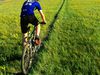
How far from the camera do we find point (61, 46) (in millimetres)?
16156

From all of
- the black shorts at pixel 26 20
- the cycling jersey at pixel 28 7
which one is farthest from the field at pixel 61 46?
the cycling jersey at pixel 28 7

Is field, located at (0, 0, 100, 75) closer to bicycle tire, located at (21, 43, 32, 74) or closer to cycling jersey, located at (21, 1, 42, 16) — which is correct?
bicycle tire, located at (21, 43, 32, 74)

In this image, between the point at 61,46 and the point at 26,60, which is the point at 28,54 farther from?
the point at 61,46

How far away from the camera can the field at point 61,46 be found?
14.3 meters

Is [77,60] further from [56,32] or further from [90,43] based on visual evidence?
[56,32]

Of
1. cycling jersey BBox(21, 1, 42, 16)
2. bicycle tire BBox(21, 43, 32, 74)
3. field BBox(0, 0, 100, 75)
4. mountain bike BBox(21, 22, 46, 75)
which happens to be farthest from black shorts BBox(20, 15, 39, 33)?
field BBox(0, 0, 100, 75)

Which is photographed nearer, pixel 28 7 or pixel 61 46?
pixel 28 7

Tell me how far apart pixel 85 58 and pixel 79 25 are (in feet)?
14.5

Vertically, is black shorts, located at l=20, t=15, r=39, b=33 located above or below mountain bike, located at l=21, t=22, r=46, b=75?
above

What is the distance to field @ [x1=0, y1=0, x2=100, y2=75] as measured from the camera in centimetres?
1432

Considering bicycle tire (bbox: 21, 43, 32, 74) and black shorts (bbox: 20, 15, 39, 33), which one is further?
black shorts (bbox: 20, 15, 39, 33)

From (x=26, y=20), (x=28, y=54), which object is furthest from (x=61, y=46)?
(x=26, y=20)

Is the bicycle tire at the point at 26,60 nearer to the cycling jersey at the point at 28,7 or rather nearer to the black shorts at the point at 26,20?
the black shorts at the point at 26,20

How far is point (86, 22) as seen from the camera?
19562 millimetres
